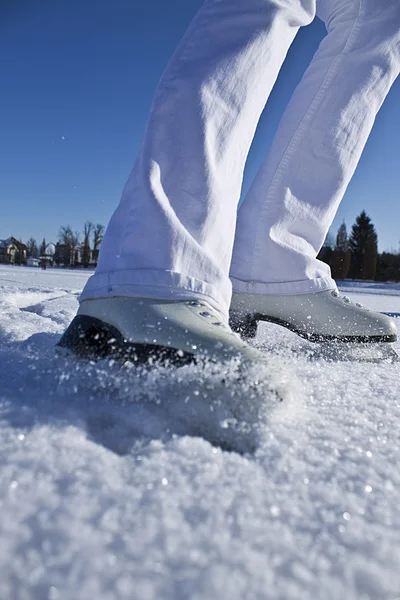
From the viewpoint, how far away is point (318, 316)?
2.60 feet

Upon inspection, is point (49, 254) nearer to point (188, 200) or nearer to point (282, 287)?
point (282, 287)

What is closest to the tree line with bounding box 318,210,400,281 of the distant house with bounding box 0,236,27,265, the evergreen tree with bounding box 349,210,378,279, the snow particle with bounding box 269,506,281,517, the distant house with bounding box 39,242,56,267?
the evergreen tree with bounding box 349,210,378,279

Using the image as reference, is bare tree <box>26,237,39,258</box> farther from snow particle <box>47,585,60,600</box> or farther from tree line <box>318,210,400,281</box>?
snow particle <box>47,585,60,600</box>

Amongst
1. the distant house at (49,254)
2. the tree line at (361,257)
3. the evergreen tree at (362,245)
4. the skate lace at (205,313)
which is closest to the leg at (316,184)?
the skate lace at (205,313)

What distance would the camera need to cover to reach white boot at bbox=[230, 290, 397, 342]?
0.78m

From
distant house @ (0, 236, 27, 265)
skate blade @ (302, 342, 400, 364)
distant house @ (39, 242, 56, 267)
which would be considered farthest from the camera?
distant house @ (0, 236, 27, 265)

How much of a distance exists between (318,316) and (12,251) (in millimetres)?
47691

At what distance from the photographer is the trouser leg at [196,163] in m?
0.53

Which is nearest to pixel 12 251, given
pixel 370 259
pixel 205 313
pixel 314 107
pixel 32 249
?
pixel 32 249

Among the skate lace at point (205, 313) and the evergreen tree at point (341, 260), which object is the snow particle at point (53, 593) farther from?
the evergreen tree at point (341, 260)

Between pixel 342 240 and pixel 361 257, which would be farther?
pixel 342 240

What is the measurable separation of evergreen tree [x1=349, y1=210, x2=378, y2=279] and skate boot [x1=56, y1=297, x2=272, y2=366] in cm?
3228

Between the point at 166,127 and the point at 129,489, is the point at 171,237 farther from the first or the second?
the point at 129,489

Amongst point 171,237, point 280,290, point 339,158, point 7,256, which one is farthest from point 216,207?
point 7,256
